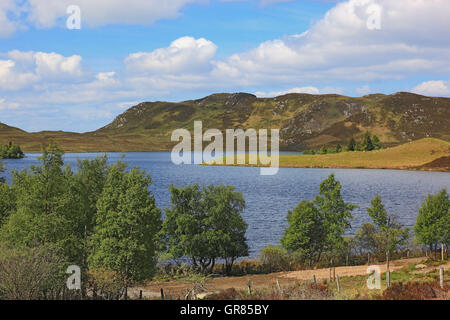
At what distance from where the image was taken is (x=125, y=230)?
41.8 metres

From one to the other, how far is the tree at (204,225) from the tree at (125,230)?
352 inches

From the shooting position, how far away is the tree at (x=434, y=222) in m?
58.2

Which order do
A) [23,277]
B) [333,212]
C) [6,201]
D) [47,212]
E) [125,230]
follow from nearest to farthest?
[23,277] < [125,230] < [47,212] < [6,201] < [333,212]

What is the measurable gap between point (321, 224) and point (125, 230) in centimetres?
2850

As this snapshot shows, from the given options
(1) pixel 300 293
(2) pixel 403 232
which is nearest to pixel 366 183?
(2) pixel 403 232

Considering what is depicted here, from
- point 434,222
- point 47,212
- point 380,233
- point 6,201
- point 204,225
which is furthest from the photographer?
point 434,222

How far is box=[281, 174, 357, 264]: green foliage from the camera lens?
53.1m

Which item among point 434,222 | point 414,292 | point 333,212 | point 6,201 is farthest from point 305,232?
point 6,201

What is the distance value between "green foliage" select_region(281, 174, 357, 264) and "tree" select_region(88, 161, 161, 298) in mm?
20715

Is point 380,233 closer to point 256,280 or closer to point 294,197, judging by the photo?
point 256,280

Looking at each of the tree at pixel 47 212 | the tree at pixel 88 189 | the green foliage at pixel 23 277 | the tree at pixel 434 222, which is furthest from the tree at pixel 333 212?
the green foliage at pixel 23 277
